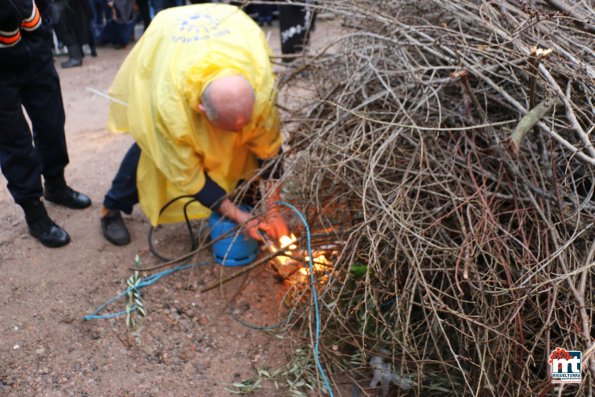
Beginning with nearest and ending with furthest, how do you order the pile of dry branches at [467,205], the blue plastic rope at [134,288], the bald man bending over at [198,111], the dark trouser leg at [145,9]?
the pile of dry branches at [467,205] → the bald man bending over at [198,111] → the blue plastic rope at [134,288] → the dark trouser leg at [145,9]

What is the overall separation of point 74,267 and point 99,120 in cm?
218

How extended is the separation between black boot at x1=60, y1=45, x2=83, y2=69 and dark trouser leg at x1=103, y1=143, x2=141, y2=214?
155 inches

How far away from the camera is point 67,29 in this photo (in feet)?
20.6

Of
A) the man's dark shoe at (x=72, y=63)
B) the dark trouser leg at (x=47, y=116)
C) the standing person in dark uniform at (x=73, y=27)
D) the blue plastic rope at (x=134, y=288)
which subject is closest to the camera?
the blue plastic rope at (x=134, y=288)

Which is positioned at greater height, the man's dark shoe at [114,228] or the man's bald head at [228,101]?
the man's bald head at [228,101]

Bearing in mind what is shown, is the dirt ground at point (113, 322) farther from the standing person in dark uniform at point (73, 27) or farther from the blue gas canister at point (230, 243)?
the standing person in dark uniform at point (73, 27)

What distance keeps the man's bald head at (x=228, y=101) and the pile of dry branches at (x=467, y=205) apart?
12.1 inches

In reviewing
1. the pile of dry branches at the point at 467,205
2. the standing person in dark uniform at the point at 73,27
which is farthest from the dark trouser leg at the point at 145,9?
the pile of dry branches at the point at 467,205

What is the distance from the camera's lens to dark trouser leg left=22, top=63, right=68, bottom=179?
2818mm

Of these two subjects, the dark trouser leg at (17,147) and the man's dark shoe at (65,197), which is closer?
the dark trouser leg at (17,147)

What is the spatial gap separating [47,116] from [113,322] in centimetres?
113

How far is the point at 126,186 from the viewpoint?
2.94m

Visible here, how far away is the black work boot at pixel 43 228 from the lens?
2904mm

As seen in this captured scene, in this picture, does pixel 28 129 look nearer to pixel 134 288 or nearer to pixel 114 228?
pixel 114 228
